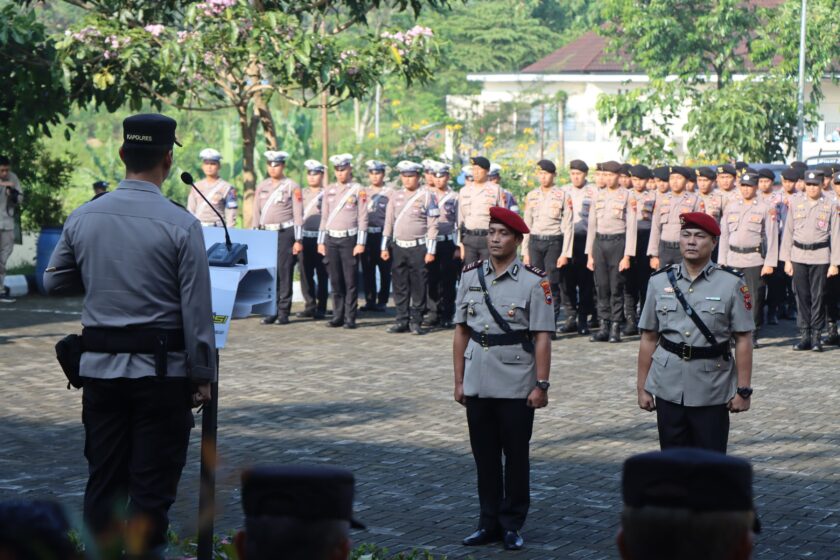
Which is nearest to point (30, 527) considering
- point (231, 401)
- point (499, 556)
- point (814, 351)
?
point (499, 556)

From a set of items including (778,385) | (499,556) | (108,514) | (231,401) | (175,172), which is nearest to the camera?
(108,514)

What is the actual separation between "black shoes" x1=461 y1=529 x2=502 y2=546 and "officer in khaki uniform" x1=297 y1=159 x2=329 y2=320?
1064 centimetres

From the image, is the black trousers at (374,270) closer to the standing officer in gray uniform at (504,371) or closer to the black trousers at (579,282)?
the black trousers at (579,282)

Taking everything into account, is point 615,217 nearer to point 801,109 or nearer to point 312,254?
point 312,254

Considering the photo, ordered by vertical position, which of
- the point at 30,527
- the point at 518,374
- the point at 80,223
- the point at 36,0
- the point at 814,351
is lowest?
the point at 814,351

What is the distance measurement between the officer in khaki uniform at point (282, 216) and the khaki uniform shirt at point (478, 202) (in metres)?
2.04

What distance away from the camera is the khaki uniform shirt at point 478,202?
1670 centimetres

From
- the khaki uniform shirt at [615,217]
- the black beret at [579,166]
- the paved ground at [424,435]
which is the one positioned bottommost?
the paved ground at [424,435]

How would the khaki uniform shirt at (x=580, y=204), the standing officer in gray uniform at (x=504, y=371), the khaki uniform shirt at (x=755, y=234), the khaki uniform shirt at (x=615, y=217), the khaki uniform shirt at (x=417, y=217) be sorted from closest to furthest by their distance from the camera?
the standing officer in gray uniform at (x=504, y=371)
the khaki uniform shirt at (x=755, y=234)
the khaki uniform shirt at (x=615, y=217)
the khaki uniform shirt at (x=417, y=217)
the khaki uniform shirt at (x=580, y=204)

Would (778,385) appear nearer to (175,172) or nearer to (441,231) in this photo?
(441,231)

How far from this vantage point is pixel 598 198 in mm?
16734

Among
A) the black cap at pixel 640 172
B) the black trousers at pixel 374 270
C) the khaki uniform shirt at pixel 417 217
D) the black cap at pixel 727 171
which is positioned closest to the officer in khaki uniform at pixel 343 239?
the khaki uniform shirt at pixel 417 217

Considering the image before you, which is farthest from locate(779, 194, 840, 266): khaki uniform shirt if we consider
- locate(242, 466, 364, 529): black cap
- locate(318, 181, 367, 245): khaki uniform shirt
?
locate(242, 466, 364, 529): black cap

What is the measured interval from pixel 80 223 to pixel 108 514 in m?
1.13
